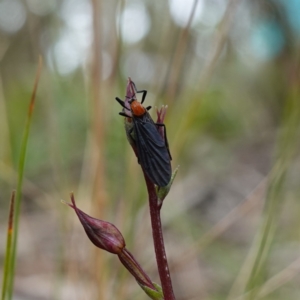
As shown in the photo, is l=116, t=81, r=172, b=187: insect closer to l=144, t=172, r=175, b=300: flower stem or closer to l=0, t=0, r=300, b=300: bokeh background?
l=144, t=172, r=175, b=300: flower stem

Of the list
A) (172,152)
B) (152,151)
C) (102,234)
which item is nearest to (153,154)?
(152,151)

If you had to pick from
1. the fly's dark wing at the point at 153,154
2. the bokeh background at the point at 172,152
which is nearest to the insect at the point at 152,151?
the fly's dark wing at the point at 153,154

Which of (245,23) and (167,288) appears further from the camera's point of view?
(245,23)

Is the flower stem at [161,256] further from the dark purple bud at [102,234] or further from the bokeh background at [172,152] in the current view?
the bokeh background at [172,152]

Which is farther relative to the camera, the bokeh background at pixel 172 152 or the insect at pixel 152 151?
the bokeh background at pixel 172 152

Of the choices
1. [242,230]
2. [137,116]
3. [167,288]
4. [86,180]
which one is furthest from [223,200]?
[167,288]

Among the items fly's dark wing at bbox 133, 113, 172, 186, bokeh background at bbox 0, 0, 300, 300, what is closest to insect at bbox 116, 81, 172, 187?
fly's dark wing at bbox 133, 113, 172, 186

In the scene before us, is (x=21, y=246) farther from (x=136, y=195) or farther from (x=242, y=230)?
(x=136, y=195)
